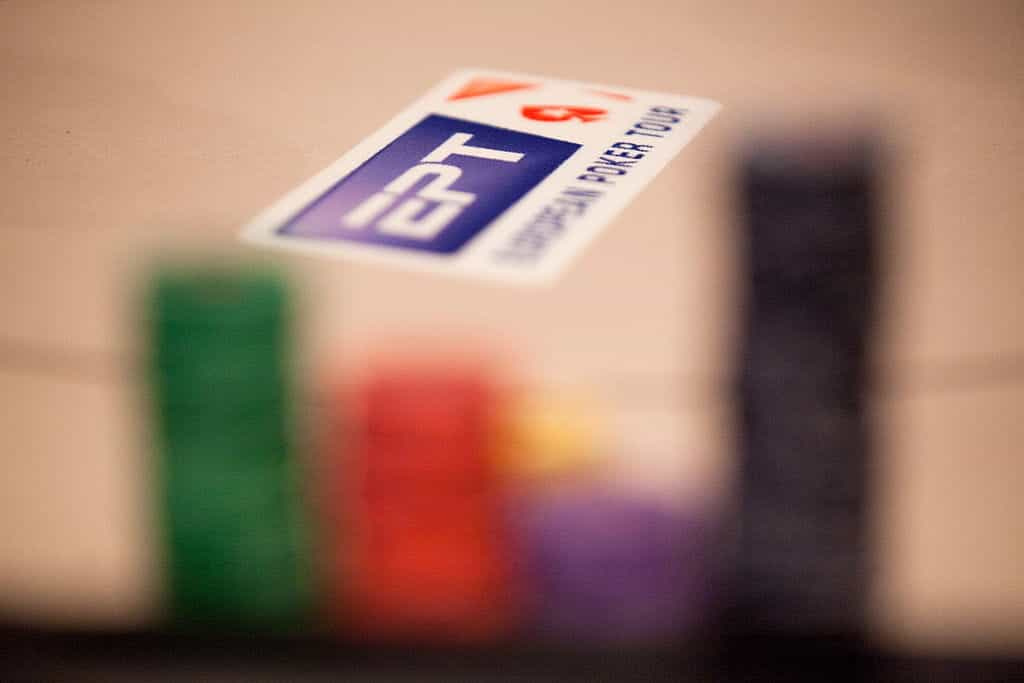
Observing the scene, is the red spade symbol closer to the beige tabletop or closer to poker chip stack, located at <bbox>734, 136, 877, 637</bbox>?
the beige tabletop

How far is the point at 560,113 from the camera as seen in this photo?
996mm

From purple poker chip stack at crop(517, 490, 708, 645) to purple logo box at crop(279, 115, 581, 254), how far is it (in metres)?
0.28

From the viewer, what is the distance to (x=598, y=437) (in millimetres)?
608

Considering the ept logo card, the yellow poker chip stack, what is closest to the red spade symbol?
the ept logo card

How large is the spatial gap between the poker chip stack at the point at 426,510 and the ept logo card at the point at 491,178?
27 centimetres

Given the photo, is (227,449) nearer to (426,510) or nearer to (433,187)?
(426,510)

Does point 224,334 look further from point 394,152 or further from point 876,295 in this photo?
point 394,152

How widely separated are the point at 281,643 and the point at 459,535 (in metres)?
0.08

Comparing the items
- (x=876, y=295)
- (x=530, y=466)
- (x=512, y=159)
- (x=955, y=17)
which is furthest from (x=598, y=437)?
(x=955, y=17)

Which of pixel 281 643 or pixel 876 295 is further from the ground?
pixel 876 295

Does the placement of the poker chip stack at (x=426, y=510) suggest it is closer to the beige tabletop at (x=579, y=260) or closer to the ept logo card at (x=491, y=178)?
the beige tabletop at (x=579, y=260)

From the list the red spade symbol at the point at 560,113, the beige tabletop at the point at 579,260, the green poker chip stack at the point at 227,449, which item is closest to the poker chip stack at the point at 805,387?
the beige tabletop at the point at 579,260

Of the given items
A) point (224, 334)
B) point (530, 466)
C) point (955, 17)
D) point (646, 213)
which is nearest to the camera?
point (224, 334)

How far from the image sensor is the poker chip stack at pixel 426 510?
1.51 ft
